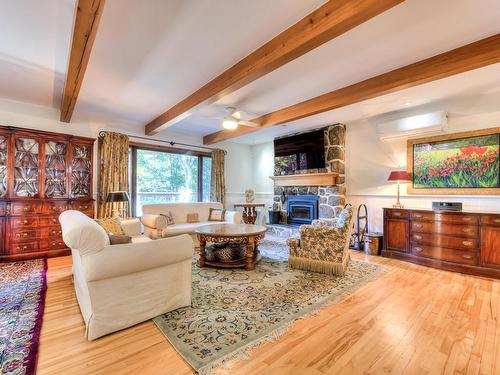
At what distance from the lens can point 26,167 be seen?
4223mm

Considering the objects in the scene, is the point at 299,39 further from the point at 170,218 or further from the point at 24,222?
the point at 24,222

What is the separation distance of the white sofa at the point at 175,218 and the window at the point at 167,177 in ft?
3.19

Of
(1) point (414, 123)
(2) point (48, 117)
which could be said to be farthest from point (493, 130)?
(2) point (48, 117)

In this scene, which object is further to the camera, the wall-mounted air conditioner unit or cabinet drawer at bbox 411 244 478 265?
the wall-mounted air conditioner unit

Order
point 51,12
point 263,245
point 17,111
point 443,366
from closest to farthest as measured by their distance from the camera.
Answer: point 443,366, point 51,12, point 17,111, point 263,245

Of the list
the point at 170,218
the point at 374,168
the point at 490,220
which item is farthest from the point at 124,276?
the point at 374,168

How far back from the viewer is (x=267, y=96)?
3877mm

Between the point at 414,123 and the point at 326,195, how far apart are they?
2181mm

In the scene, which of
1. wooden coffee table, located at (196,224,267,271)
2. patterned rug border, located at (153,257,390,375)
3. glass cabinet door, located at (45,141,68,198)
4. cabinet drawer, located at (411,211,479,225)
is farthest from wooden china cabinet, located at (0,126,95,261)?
cabinet drawer, located at (411,211,479,225)

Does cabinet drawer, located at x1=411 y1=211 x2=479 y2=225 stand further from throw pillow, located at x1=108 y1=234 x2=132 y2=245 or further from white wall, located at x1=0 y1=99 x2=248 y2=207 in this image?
white wall, located at x1=0 y1=99 x2=248 y2=207

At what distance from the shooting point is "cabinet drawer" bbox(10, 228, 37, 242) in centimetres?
397

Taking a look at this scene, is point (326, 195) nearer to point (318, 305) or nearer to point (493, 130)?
point (493, 130)

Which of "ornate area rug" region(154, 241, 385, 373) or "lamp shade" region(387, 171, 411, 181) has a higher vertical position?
"lamp shade" region(387, 171, 411, 181)

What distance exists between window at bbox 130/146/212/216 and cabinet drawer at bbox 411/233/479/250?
489 centimetres
